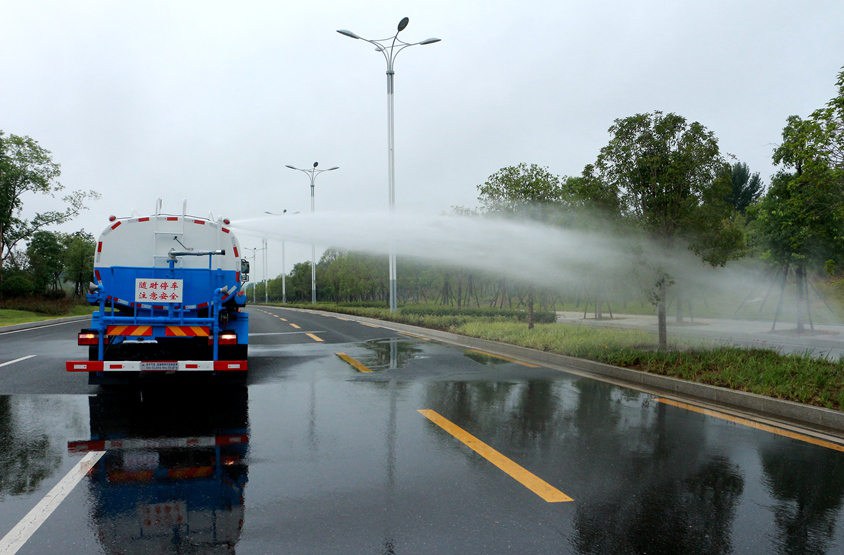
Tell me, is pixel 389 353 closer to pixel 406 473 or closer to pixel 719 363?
pixel 719 363

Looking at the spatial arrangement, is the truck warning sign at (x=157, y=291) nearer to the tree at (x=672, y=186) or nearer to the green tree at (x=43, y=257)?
the tree at (x=672, y=186)

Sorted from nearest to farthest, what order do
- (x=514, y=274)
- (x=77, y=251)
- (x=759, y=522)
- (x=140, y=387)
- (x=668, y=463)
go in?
(x=759, y=522) < (x=668, y=463) < (x=140, y=387) < (x=514, y=274) < (x=77, y=251)

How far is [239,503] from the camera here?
4043mm

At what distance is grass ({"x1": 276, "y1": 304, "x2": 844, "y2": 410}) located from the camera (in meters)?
7.34

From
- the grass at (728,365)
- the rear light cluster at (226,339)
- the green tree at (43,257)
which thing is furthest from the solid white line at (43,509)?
the green tree at (43,257)

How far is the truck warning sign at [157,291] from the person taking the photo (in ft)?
25.3

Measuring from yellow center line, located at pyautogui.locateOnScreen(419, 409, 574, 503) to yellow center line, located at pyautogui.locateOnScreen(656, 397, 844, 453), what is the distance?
3.15 meters

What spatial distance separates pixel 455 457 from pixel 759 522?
2.37 m

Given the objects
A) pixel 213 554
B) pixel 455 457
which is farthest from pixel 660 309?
pixel 213 554

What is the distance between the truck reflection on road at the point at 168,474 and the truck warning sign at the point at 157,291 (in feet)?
4.46

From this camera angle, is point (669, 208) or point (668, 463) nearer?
point (668, 463)

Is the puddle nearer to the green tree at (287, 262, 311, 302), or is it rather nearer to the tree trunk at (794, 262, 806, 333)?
the tree trunk at (794, 262, 806, 333)

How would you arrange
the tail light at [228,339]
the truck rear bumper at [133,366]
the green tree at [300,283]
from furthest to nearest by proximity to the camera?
1. the green tree at [300,283]
2. the tail light at [228,339]
3. the truck rear bumper at [133,366]

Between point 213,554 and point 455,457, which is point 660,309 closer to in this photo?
point 455,457
